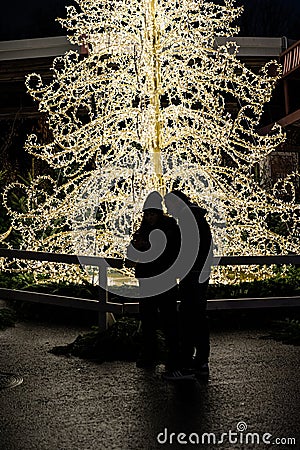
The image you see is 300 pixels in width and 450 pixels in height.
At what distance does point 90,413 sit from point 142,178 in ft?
17.5

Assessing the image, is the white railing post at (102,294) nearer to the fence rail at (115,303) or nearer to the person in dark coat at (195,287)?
the fence rail at (115,303)

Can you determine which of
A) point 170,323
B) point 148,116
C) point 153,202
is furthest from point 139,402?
point 148,116

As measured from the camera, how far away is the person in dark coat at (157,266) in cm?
660

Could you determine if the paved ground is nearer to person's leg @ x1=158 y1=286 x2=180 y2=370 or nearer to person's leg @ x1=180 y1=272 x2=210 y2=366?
person's leg @ x1=158 y1=286 x2=180 y2=370

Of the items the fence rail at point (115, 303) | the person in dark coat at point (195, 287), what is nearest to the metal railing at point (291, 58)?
the fence rail at point (115, 303)

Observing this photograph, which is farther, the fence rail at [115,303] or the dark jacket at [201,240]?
the fence rail at [115,303]

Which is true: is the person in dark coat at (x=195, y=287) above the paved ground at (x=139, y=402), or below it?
above

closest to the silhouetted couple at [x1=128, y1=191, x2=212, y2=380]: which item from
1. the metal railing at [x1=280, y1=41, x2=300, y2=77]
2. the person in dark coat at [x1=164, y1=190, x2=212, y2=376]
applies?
the person in dark coat at [x1=164, y1=190, x2=212, y2=376]

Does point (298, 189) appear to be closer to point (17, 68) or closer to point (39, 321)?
point (17, 68)

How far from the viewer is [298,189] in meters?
18.4

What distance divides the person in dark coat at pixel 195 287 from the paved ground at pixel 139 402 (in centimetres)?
29

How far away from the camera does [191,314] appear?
21.6 ft

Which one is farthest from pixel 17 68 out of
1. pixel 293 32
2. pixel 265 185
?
pixel 293 32

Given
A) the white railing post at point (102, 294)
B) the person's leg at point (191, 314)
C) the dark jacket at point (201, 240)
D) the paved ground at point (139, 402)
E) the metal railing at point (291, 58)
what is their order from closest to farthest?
the paved ground at point (139, 402) < the dark jacket at point (201, 240) < the person's leg at point (191, 314) < the white railing post at point (102, 294) < the metal railing at point (291, 58)
